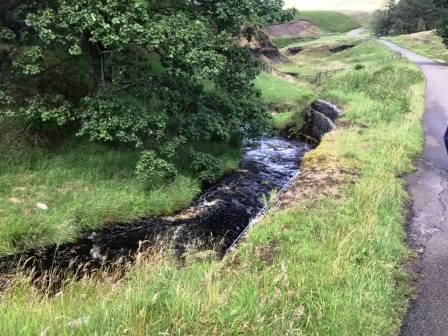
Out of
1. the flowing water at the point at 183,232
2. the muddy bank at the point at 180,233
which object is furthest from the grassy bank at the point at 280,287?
the flowing water at the point at 183,232

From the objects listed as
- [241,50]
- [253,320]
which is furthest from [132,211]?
[253,320]

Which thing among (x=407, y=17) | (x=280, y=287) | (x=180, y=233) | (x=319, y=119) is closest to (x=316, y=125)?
(x=319, y=119)

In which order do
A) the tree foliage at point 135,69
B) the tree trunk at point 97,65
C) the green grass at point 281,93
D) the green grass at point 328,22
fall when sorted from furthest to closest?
the green grass at point 328,22
the green grass at point 281,93
the tree trunk at point 97,65
the tree foliage at point 135,69

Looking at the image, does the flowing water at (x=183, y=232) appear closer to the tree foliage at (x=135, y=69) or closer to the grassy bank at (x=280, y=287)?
the grassy bank at (x=280, y=287)

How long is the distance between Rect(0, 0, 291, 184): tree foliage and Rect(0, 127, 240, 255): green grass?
0.80m

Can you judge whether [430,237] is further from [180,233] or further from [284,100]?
[284,100]

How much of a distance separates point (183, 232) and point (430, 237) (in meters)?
6.52

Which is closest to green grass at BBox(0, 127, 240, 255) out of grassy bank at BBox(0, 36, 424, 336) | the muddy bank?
the muddy bank

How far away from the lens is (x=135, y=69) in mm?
17688

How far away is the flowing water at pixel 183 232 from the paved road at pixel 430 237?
3.35 meters

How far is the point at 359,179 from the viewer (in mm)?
12984

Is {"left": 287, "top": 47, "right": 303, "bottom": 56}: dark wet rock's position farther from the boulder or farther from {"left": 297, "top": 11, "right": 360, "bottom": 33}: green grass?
the boulder

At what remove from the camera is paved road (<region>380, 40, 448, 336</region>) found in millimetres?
6930

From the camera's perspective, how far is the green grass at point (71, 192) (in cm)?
1254
